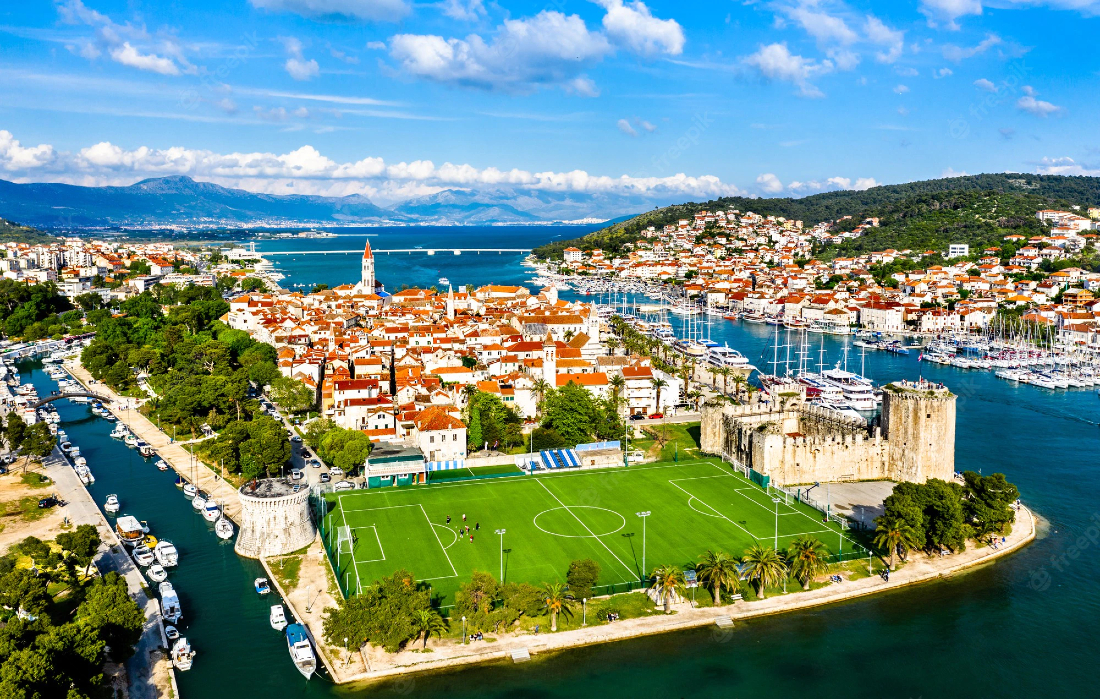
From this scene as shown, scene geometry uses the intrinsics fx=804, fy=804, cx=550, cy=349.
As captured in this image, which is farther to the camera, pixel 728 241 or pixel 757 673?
pixel 728 241

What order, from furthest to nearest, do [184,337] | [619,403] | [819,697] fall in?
[184,337]
[619,403]
[819,697]

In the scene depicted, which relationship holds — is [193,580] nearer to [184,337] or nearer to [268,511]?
[268,511]

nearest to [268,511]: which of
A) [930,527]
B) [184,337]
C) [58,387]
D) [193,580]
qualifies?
[193,580]

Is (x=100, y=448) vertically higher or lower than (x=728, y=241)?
lower

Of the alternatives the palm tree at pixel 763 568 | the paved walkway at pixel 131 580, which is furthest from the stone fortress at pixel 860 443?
the paved walkway at pixel 131 580

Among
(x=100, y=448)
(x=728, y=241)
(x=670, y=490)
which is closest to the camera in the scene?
(x=670, y=490)

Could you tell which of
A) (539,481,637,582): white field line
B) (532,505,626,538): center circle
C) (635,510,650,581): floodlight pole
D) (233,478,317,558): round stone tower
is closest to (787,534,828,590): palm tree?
(635,510,650,581): floodlight pole

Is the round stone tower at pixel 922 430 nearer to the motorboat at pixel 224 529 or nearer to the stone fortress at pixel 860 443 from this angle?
the stone fortress at pixel 860 443

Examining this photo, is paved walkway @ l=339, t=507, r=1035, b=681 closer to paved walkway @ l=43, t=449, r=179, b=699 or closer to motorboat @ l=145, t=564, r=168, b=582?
paved walkway @ l=43, t=449, r=179, b=699
